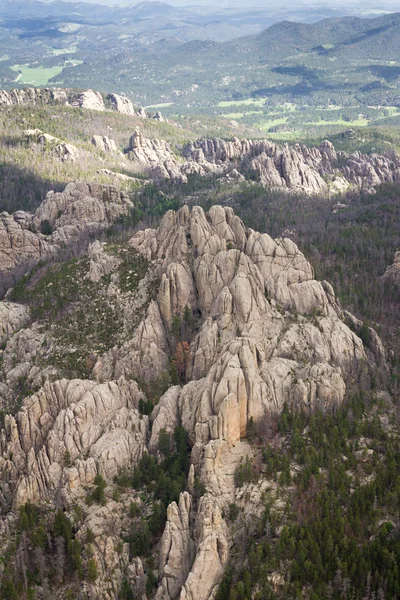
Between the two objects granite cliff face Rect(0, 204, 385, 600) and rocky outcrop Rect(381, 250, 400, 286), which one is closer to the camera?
granite cliff face Rect(0, 204, 385, 600)

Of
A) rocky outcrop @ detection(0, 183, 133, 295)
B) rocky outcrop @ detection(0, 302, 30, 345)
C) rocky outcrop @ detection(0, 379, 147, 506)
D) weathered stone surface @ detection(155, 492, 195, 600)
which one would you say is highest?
rocky outcrop @ detection(0, 183, 133, 295)

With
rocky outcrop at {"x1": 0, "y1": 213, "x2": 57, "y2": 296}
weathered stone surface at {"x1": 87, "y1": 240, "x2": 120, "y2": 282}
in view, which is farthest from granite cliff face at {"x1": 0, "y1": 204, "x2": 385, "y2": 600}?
rocky outcrop at {"x1": 0, "y1": 213, "x2": 57, "y2": 296}

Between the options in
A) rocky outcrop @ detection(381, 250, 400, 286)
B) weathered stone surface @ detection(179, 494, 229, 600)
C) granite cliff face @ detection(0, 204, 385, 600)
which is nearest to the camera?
weathered stone surface @ detection(179, 494, 229, 600)

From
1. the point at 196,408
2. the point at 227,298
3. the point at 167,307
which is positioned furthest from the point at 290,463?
the point at 167,307

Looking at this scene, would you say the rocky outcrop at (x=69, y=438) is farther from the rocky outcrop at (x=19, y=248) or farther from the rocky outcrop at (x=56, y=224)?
the rocky outcrop at (x=19, y=248)

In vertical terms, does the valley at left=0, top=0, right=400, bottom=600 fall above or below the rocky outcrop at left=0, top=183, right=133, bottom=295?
below

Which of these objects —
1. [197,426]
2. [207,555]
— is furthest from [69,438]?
[207,555]

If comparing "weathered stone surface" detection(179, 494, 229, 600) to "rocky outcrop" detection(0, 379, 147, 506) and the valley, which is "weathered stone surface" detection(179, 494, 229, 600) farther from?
"rocky outcrop" detection(0, 379, 147, 506)

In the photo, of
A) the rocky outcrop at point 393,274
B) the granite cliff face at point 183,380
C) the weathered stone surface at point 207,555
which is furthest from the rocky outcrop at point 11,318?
the rocky outcrop at point 393,274
